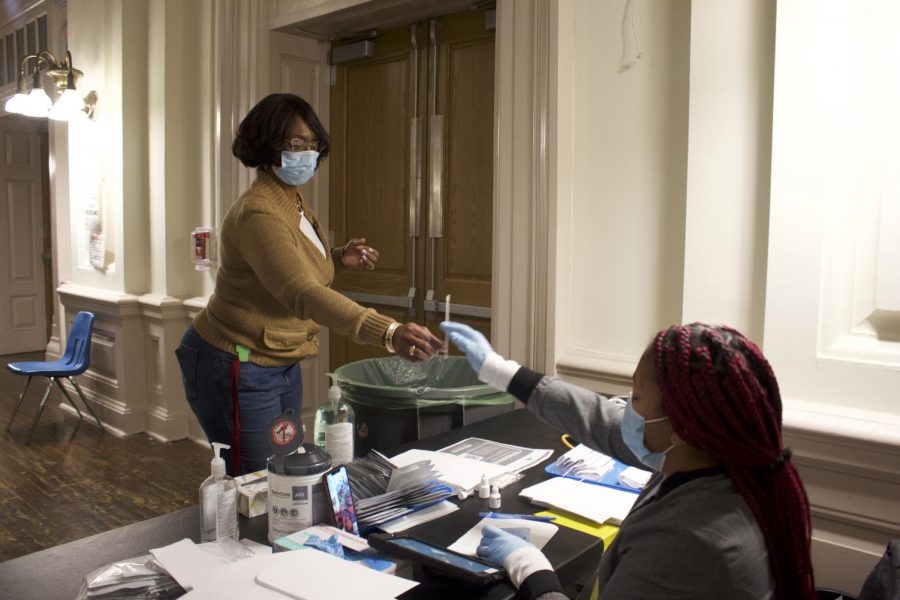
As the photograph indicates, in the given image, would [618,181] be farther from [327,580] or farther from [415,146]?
[327,580]

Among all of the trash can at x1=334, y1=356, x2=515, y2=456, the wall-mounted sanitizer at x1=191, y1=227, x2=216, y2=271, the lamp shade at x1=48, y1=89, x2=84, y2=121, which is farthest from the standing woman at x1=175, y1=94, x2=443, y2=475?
the lamp shade at x1=48, y1=89, x2=84, y2=121

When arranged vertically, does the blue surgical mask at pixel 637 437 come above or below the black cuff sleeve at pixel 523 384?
below

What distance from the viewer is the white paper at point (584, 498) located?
155 centimetres

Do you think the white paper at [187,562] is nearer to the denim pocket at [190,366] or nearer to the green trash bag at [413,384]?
A: the green trash bag at [413,384]

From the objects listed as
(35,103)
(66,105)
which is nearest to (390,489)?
(35,103)

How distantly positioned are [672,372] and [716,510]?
0.19 m

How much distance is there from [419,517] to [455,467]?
285 mm

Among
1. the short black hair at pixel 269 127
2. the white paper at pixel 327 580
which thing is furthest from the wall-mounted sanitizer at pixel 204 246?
the white paper at pixel 327 580

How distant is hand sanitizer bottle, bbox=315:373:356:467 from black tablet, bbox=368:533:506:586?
404 mm

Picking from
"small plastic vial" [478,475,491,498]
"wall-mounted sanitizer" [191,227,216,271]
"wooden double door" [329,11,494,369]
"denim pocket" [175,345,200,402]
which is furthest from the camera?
"wall-mounted sanitizer" [191,227,216,271]

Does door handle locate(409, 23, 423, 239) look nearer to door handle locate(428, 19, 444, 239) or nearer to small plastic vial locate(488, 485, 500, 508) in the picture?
door handle locate(428, 19, 444, 239)

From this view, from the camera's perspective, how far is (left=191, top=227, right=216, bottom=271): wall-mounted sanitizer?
13.9 feet

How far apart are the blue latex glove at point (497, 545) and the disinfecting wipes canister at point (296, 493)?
32 centimetres

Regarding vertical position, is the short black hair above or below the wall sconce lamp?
below
